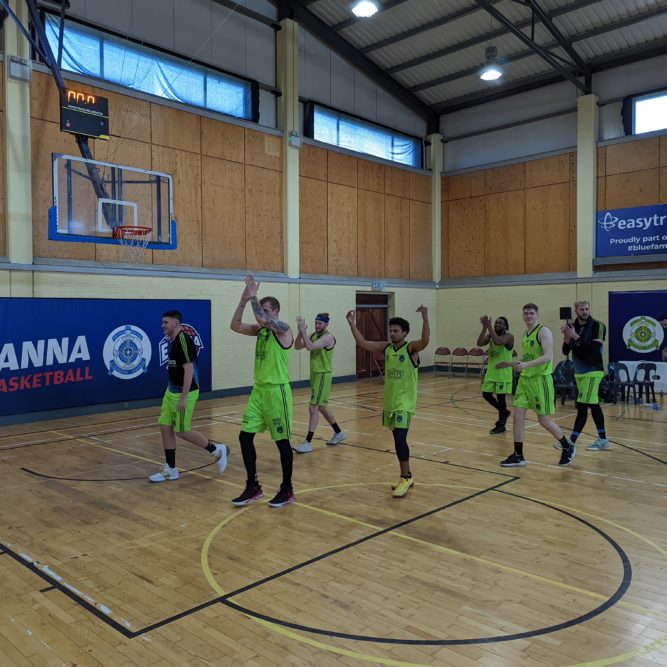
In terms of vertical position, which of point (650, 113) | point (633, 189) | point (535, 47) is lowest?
point (633, 189)

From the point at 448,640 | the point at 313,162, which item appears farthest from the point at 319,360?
the point at 313,162

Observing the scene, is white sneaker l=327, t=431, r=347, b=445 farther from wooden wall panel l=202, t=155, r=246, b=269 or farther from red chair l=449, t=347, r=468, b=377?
red chair l=449, t=347, r=468, b=377

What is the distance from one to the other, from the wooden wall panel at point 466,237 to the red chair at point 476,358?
266 cm

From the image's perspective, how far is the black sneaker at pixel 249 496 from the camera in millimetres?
5930

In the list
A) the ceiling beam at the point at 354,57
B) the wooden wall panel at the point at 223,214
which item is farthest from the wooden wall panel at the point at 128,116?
the ceiling beam at the point at 354,57

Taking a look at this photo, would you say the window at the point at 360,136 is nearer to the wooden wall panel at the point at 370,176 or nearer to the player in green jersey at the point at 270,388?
the wooden wall panel at the point at 370,176

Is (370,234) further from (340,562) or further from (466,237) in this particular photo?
(340,562)

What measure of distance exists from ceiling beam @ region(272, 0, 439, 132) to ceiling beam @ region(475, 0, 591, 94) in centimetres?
429

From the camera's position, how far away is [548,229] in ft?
58.7

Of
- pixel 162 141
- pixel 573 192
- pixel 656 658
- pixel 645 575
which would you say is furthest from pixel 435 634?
pixel 573 192

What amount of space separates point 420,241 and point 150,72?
996 centimetres

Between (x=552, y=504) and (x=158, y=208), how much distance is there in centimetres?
996

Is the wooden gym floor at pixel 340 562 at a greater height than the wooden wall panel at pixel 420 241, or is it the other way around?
the wooden wall panel at pixel 420 241

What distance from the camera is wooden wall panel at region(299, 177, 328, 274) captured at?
1630 cm
